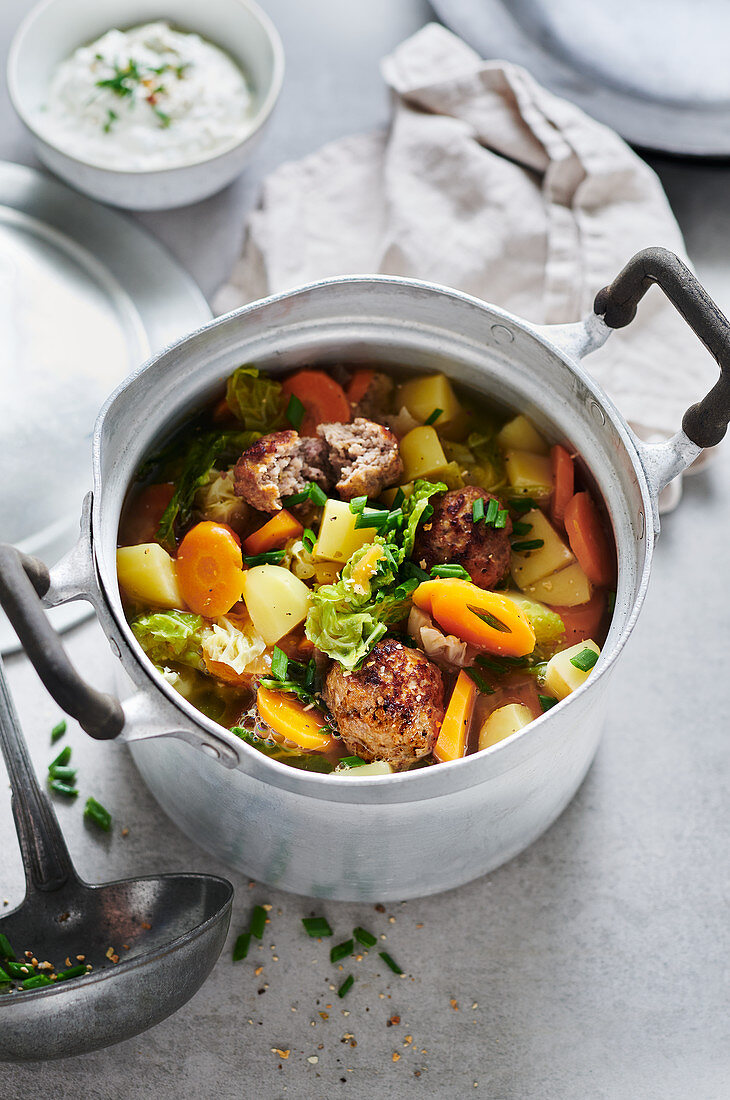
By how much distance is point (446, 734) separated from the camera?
193cm

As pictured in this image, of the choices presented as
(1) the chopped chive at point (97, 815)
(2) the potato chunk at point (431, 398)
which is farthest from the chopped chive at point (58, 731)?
(2) the potato chunk at point (431, 398)

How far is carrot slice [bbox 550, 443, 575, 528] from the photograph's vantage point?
7.12 feet

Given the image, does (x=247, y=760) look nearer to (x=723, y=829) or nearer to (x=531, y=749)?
(x=531, y=749)

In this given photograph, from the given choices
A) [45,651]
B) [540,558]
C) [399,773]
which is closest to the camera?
[45,651]

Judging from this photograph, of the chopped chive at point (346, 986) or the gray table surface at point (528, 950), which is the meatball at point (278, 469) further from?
the chopped chive at point (346, 986)

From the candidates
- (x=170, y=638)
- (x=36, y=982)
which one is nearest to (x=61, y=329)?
(x=170, y=638)

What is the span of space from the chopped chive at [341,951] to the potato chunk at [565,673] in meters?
0.72

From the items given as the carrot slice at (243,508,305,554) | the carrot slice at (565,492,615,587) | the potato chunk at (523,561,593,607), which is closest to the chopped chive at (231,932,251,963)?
the carrot slice at (243,508,305,554)

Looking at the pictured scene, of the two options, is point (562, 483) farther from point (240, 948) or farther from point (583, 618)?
point (240, 948)

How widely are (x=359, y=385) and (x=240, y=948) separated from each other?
1225 mm

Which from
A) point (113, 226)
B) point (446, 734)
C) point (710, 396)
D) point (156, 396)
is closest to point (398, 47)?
point (113, 226)

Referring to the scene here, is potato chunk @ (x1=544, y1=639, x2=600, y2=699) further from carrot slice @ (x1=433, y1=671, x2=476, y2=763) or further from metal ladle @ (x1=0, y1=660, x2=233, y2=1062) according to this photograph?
metal ladle @ (x1=0, y1=660, x2=233, y2=1062)

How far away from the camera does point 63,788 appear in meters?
2.35

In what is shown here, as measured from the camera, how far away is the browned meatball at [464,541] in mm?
2033
